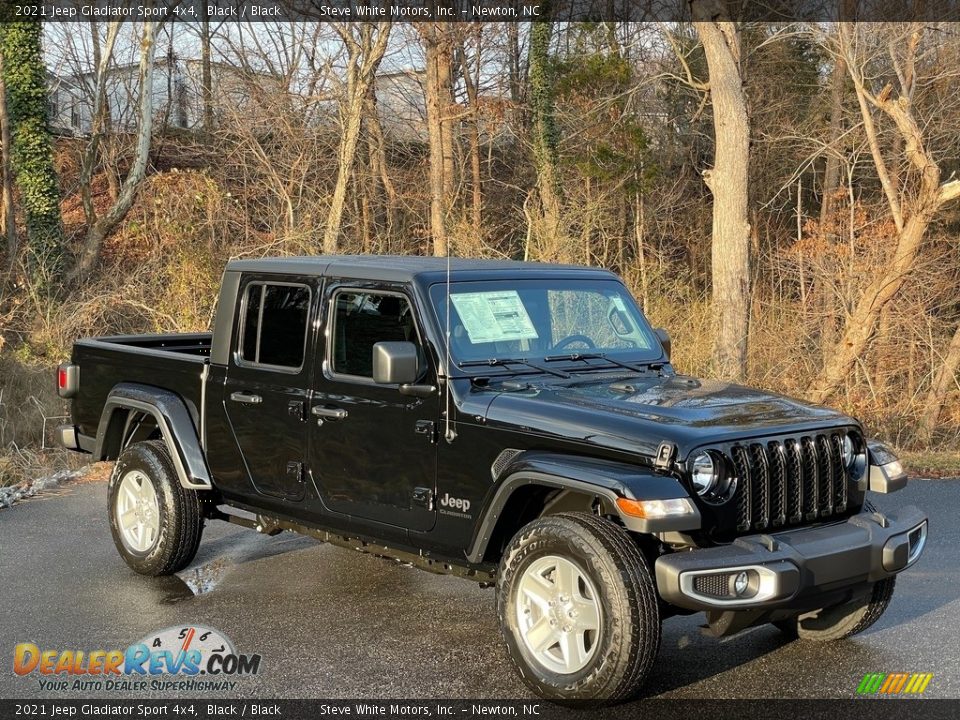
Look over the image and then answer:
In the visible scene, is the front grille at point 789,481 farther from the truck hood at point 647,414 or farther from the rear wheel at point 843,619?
the rear wheel at point 843,619

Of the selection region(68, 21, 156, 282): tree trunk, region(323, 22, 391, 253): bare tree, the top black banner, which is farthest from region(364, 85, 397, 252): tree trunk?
region(68, 21, 156, 282): tree trunk

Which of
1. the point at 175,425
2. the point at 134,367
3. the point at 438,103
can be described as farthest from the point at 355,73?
the point at 175,425

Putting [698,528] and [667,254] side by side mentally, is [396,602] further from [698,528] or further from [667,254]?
[667,254]

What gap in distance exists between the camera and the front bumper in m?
4.61

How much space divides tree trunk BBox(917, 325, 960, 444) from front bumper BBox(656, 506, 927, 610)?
1199 centimetres

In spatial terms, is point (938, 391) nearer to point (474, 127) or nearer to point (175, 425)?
point (474, 127)

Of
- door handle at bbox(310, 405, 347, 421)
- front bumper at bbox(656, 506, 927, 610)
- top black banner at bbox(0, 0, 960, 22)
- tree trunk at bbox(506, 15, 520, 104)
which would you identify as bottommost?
front bumper at bbox(656, 506, 927, 610)

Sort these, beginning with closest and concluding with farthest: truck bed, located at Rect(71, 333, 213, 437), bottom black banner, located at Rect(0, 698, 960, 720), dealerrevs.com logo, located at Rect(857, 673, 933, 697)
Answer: bottom black banner, located at Rect(0, 698, 960, 720), dealerrevs.com logo, located at Rect(857, 673, 933, 697), truck bed, located at Rect(71, 333, 213, 437)

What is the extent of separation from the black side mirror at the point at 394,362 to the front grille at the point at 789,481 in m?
1.53

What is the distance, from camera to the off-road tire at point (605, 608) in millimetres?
4660

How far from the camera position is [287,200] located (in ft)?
70.2

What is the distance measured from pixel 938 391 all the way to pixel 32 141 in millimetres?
17699

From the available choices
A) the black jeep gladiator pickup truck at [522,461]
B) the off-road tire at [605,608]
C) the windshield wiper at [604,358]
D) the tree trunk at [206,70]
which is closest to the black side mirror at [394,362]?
the black jeep gladiator pickup truck at [522,461]

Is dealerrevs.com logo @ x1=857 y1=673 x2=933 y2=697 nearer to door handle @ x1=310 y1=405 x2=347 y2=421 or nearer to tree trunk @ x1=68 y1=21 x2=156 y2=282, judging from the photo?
door handle @ x1=310 y1=405 x2=347 y2=421
